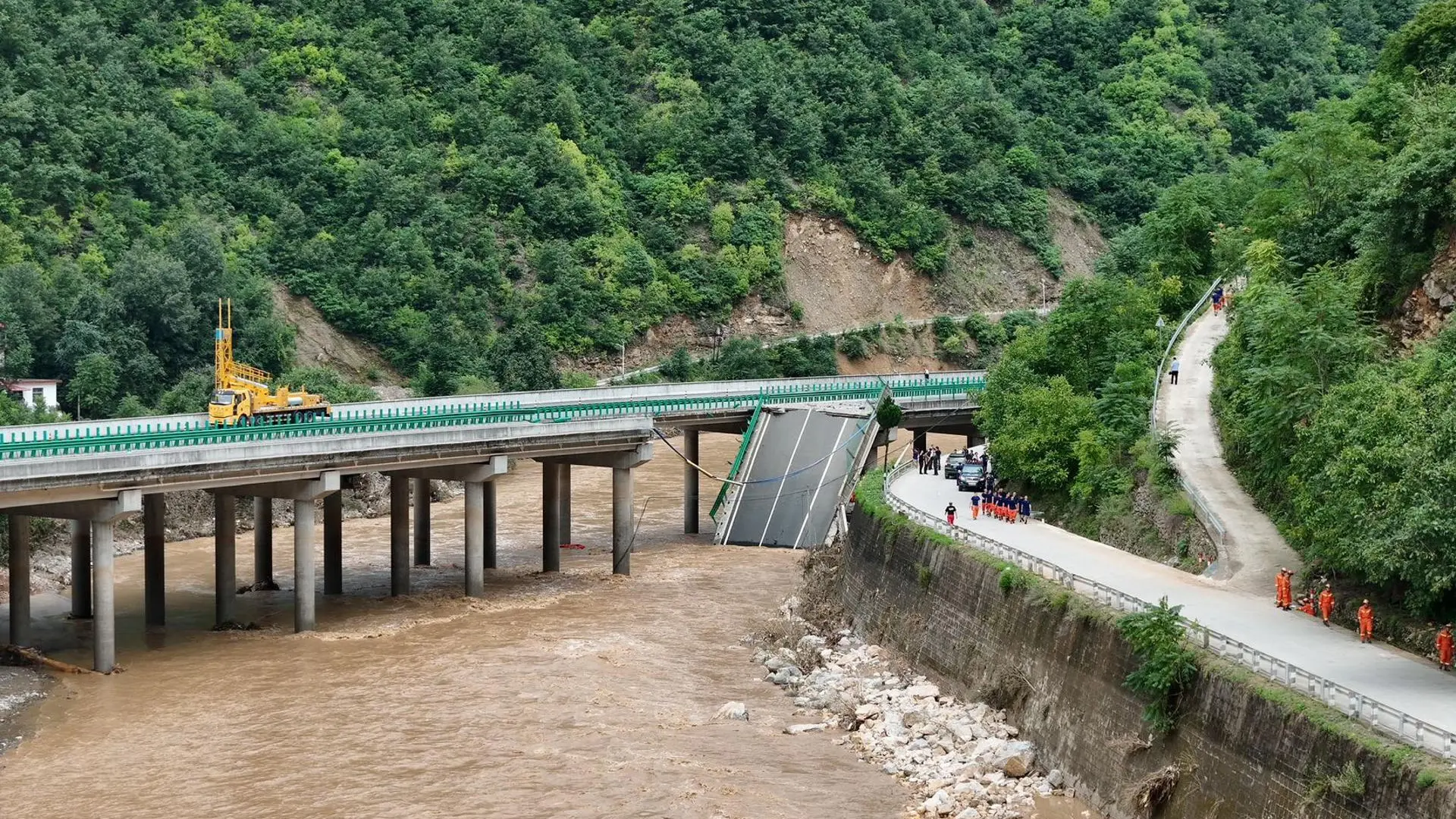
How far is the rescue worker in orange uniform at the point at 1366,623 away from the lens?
34031mm

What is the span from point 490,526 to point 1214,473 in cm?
3052

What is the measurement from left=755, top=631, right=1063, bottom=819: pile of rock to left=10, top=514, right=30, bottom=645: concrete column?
73.5ft

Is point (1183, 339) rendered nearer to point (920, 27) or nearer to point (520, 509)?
point (520, 509)

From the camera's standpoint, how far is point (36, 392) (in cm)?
8394

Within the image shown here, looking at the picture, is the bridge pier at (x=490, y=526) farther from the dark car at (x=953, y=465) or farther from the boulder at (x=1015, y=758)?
the boulder at (x=1015, y=758)

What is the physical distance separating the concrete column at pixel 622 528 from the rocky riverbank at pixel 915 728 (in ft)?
49.4

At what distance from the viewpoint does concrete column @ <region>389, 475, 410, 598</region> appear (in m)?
60.3

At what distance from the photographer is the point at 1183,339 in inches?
2638

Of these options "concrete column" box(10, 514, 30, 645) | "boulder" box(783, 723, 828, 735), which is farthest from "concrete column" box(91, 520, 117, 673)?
"boulder" box(783, 723, 828, 735)

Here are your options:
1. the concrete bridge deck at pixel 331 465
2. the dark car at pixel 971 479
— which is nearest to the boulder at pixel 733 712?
the concrete bridge deck at pixel 331 465

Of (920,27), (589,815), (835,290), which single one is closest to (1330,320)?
(589,815)

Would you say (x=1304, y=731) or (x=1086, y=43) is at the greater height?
(x=1086, y=43)

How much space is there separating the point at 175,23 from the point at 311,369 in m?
47.9

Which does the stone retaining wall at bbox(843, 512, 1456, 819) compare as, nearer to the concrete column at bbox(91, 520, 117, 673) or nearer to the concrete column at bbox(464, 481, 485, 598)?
the concrete column at bbox(464, 481, 485, 598)
